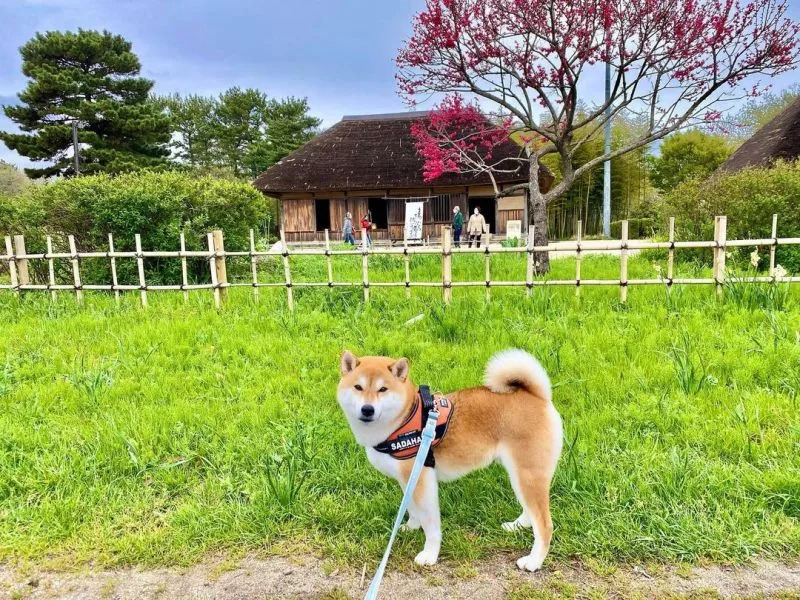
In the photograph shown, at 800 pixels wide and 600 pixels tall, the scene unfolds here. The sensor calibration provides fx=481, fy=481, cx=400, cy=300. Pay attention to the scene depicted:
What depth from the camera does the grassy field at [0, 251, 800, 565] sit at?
2541 millimetres

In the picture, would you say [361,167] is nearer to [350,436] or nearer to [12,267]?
[12,267]

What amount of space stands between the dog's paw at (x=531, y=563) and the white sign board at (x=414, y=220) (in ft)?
55.7

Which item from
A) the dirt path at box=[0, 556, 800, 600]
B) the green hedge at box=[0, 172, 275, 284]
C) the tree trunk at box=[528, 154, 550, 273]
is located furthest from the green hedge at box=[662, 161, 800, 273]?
the green hedge at box=[0, 172, 275, 284]

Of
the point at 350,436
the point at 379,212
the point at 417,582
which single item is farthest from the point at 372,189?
the point at 417,582

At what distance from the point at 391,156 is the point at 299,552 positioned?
19281 mm

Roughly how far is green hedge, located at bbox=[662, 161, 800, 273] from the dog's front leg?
7912 millimetres

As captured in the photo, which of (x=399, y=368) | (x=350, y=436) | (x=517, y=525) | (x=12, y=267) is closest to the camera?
(x=399, y=368)

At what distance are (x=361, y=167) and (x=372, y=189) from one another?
1110 millimetres

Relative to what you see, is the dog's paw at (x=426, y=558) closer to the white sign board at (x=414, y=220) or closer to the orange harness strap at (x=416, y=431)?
the orange harness strap at (x=416, y=431)

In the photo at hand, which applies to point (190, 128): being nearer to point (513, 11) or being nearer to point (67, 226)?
point (67, 226)

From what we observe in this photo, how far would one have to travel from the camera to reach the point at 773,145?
48.7 feet

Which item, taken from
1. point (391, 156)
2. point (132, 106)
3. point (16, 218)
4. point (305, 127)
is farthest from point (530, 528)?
point (305, 127)

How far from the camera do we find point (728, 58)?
7992 mm

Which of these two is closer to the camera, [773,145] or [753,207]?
[753,207]
